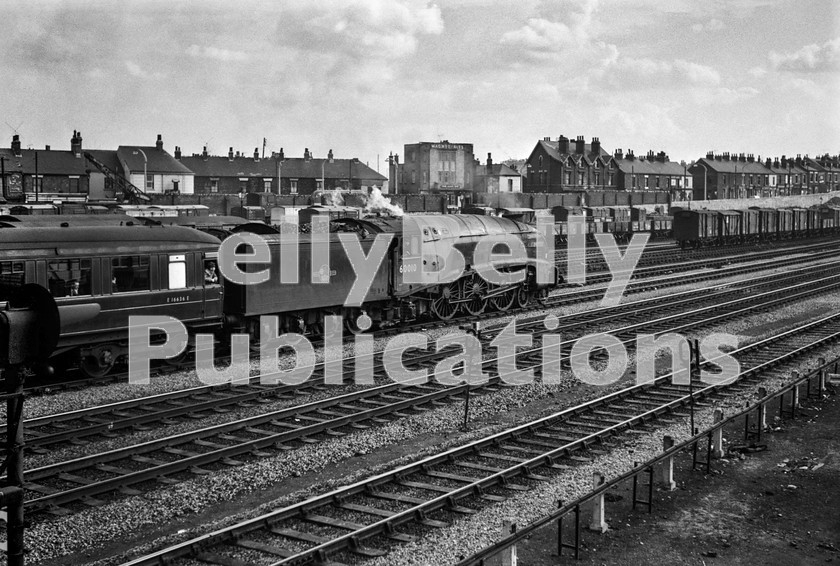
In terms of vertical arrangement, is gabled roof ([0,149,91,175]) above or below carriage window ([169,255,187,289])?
above

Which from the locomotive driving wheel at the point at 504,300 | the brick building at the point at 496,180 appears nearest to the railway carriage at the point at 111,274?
the locomotive driving wheel at the point at 504,300

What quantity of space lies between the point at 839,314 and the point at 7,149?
191ft

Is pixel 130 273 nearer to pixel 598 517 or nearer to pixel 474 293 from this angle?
pixel 598 517

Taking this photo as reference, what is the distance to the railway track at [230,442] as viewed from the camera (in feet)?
34.8

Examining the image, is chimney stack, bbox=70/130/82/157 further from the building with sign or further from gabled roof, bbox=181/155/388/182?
the building with sign

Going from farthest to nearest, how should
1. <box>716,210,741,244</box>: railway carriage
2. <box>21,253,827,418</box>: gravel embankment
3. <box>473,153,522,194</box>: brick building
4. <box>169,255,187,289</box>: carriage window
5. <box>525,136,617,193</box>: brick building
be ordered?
<box>473,153,522,194</box>: brick building
<box>525,136,617,193</box>: brick building
<box>716,210,741,244</box>: railway carriage
<box>169,255,187,289</box>: carriage window
<box>21,253,827,418</box>: gravel embankment

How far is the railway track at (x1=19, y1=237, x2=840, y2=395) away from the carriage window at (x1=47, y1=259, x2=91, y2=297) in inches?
67.3

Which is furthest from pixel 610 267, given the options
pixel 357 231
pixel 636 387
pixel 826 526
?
pixel 826 526

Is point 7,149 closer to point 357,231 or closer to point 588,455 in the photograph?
point 357,231

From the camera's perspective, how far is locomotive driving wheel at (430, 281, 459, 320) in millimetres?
24234

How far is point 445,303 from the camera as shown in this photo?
2473 cm

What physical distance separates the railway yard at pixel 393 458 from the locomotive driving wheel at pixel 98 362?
0.94 ft

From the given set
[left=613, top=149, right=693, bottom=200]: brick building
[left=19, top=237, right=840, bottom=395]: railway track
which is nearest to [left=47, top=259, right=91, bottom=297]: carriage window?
[left=19, top=237, right=840, bottom=395]: railway track

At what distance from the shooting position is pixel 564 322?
24.4 m
